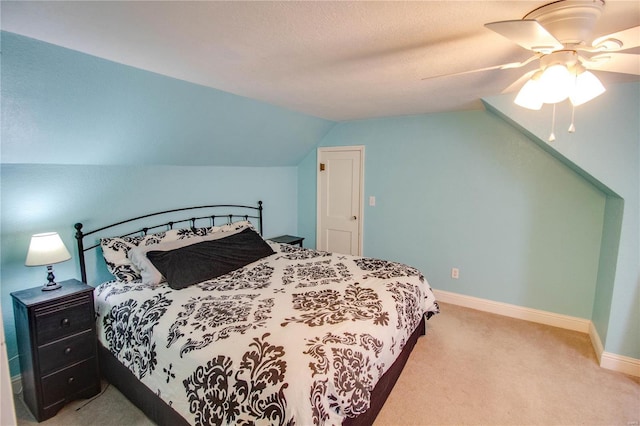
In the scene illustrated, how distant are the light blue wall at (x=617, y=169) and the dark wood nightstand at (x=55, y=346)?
3736mm

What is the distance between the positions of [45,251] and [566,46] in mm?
3073

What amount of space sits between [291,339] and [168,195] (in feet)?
7.20

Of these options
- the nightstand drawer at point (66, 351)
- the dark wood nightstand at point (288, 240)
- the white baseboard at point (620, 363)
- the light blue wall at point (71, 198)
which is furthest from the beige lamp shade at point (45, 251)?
the white baseboard at point (620, 363)

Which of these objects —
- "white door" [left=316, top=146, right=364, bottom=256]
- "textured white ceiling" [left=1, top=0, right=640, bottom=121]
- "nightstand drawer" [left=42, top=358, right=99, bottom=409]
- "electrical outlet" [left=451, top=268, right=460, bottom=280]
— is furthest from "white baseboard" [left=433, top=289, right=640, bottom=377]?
"nightstand drawer" [left=42, top=358, right=99, bottom=409]

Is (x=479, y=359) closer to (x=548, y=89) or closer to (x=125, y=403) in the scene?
(x=548, y=89)

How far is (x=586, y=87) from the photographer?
1527mm

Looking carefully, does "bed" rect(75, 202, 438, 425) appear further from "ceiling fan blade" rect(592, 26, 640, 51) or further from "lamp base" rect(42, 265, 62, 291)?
"ceiling fan blade" rect(592, 26, 640, 51)

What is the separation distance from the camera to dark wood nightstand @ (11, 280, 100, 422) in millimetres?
1977

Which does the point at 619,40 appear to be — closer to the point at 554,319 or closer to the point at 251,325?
the point at 251,325

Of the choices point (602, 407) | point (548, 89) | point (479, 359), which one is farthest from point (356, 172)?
point (602, 407)

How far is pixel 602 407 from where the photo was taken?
2.17 metres

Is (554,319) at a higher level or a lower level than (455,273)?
lower

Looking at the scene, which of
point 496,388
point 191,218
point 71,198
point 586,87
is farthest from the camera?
point 191,218

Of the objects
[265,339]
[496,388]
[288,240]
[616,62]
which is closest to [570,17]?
[616,62]
